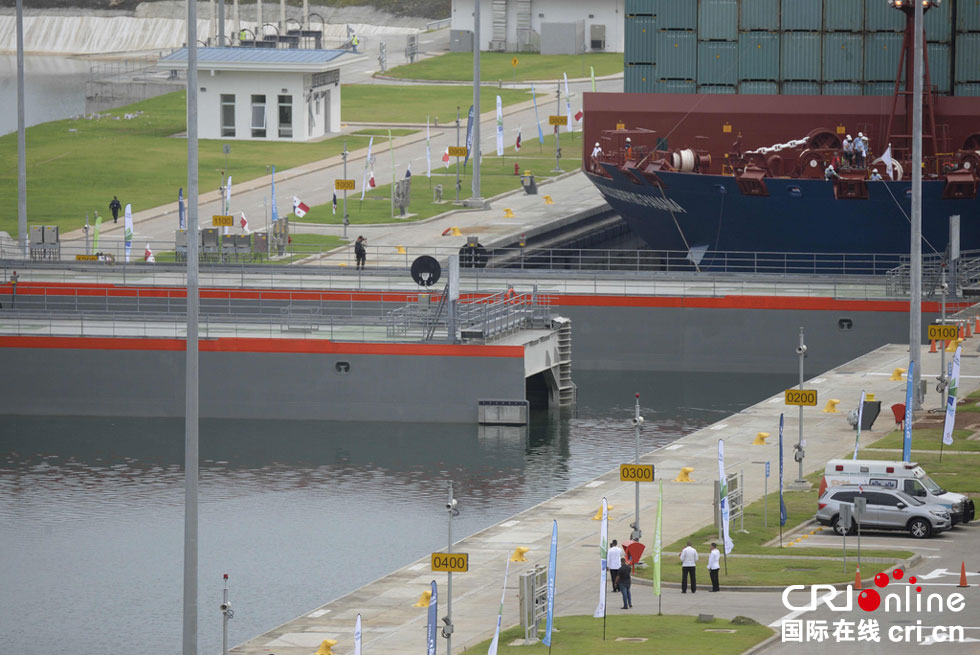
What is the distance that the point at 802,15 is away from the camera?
86500 millimetres

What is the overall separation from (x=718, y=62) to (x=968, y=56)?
10.7 meters

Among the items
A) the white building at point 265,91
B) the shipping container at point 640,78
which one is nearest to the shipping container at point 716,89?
the shipping container at point 640,78

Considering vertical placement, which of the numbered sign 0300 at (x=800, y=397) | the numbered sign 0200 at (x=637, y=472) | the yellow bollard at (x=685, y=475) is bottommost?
the yellow bollard at (x=685, y=475)

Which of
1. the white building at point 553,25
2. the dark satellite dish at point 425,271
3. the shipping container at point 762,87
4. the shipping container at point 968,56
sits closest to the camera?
the dark satellite dish at point 425,271

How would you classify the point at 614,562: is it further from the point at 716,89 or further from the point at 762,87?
the point at 716,89

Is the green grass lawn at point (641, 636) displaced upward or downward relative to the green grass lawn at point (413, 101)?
downward

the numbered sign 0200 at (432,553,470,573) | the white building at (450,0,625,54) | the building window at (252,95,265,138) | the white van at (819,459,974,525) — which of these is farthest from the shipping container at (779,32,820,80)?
the white building at (450,0,625,54)

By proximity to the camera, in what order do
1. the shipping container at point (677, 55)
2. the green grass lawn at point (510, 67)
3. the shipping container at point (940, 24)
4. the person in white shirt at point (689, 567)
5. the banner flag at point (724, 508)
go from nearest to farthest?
the person in white shirt at point (689, 567)
the banner flag at point (724, 508)
the shipping container at point (940, 24)
the shipping container at point (677, 55)
the green grass lawn at point (510, 67)

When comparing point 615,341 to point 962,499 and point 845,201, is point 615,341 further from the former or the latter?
point 962,499

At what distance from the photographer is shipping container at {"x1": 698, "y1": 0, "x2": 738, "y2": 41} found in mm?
87375

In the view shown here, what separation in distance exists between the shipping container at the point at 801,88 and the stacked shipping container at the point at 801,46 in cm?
4

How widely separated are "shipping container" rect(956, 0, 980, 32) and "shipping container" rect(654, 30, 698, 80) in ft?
37.5

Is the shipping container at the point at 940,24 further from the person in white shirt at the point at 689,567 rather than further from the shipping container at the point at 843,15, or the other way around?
the person in white shirt at the point at 689,567

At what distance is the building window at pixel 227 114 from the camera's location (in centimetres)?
11481
